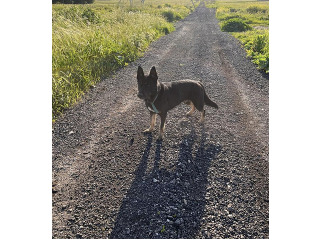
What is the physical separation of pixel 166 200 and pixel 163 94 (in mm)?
2466

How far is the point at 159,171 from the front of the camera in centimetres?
441

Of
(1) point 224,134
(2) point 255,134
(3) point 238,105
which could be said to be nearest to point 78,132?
(1) point 224,134

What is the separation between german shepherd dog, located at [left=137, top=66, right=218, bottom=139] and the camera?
14.3 feet

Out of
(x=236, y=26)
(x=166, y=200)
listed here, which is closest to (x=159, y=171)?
(x=166, y=200)

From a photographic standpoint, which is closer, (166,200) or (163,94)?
(166,200)

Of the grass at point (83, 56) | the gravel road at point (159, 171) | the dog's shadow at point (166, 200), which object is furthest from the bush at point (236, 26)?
the dog's shadow at point (166, 200)

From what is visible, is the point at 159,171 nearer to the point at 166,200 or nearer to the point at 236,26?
the point at 166,200

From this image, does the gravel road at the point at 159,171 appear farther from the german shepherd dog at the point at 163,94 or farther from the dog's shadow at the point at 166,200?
the german shepherd dog at the point at 163,94

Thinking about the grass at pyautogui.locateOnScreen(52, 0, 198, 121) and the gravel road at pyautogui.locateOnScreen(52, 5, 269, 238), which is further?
the grass at pyautogui.locateOnScreen(52, 0, 198, 121)

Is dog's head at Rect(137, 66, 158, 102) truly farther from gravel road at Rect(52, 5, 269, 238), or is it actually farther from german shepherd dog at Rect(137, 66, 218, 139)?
gravel road at Rect(52, 5, 269, 238)

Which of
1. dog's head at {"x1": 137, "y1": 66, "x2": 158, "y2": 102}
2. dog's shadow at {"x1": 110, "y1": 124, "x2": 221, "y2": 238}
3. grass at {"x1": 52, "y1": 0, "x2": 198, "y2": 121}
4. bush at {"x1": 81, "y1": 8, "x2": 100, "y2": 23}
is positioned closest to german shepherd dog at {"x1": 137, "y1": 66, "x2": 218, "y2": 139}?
dog's head at {"x1": 137, "y1": 66, "x2": 158, "y2": 102}

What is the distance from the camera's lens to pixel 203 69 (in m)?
10.9

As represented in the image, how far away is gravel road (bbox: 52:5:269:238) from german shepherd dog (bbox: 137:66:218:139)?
0.76 m

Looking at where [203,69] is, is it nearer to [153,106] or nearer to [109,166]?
[153,106]
